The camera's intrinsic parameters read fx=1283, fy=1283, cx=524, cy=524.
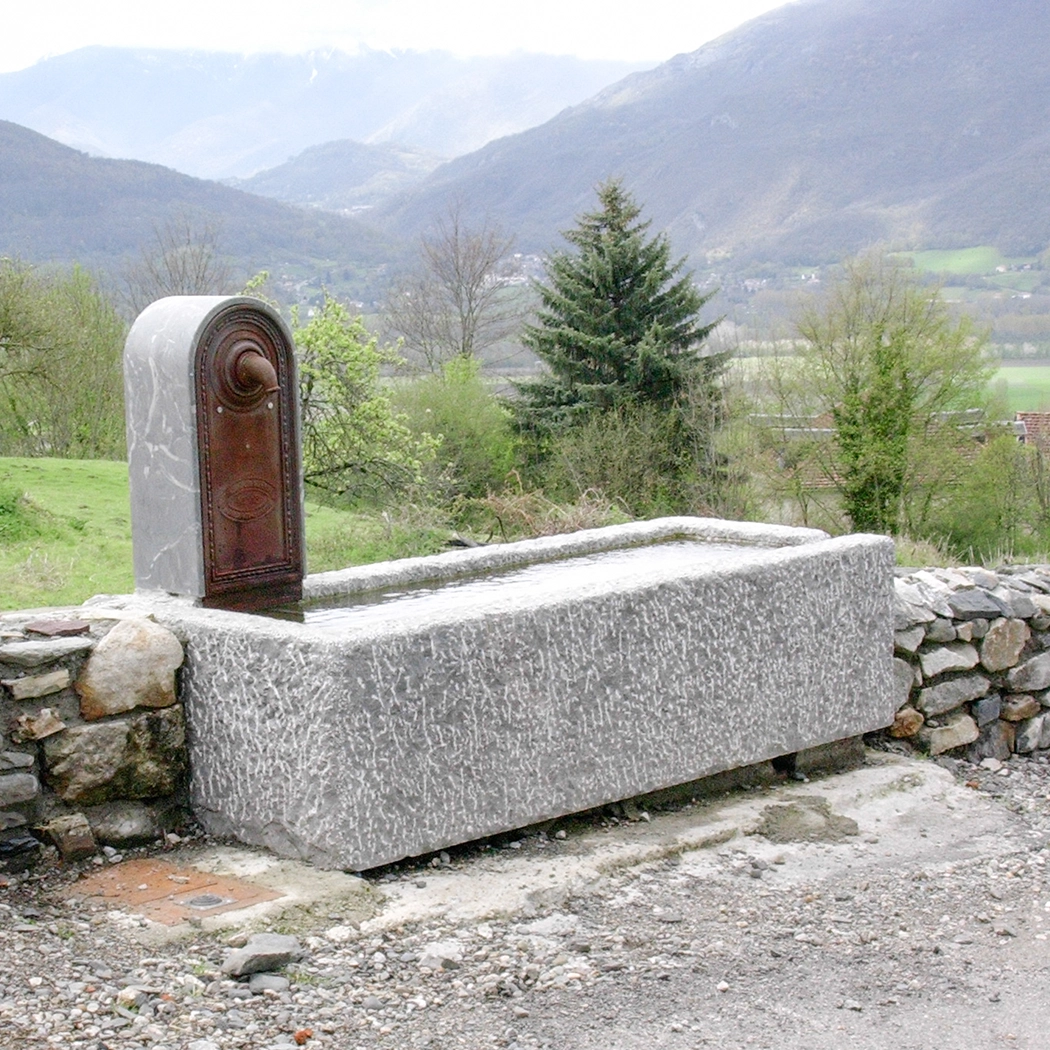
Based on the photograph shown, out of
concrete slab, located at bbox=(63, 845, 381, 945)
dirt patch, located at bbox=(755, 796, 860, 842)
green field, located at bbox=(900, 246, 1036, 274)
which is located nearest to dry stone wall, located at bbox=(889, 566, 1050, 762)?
→ dirt patch, located at bbox=(755, 796, 860, 842)

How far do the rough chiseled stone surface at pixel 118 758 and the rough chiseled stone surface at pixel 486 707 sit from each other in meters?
0.09

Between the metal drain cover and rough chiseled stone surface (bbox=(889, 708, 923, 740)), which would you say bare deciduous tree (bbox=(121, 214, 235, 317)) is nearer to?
rough chiseled stone surface (bbox=(889, 708, 923, 740))

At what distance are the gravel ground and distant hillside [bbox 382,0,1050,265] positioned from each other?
242 feet

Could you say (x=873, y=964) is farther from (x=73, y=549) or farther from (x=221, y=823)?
(x=73, y=549)

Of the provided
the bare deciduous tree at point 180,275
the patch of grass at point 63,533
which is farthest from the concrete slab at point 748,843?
the bare deciduous tree at point 180,275

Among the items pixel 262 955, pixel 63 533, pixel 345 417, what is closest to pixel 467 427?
pixel 345 417

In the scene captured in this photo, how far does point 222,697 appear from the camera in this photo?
4.20m

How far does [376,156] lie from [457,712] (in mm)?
135295

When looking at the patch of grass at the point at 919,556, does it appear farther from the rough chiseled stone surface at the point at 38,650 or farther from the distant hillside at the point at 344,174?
the distant hillside at the point at 344,174

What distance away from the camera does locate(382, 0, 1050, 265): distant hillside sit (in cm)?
8550

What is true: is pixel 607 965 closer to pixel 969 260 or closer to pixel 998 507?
pixel 998 507

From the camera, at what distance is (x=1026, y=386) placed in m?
41.0

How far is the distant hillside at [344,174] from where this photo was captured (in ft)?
397

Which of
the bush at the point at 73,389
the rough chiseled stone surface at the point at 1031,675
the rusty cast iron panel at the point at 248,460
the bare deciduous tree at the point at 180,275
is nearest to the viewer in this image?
the rusty cast iron panel at the point at 248,460
